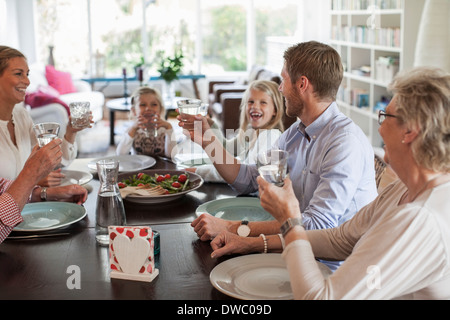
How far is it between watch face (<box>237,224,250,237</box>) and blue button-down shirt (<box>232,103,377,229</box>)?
0.19 m

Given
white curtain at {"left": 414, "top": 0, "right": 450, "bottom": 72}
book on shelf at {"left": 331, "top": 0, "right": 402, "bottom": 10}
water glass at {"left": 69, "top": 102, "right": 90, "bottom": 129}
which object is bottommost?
water glass at {"left": 69, "top": 102, "right": 90, "bottom": 129}

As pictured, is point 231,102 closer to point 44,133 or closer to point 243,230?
point 44,133

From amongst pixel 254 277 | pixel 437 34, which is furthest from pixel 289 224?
pixel 437 34

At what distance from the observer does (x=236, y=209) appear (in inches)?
84.3

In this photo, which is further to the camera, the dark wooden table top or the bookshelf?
the bookshelf

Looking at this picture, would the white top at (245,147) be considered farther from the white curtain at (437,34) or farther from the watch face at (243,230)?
the white curtain at (437,34)

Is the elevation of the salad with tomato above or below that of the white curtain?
below

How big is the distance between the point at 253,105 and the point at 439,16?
7.30ft

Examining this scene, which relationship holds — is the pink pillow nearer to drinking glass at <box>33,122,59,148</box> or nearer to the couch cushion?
the couch cushion

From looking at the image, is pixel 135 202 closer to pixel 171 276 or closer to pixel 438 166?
pixel 171 276

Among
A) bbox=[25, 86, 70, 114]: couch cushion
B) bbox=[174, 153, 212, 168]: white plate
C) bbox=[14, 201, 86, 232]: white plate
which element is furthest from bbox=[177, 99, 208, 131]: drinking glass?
bbox=[25, 86, 70, 114]: couch cushion

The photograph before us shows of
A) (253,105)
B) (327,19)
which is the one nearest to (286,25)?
(327,19)

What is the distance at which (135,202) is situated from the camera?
2230 millimetres

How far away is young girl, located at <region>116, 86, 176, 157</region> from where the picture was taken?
3.46 m
